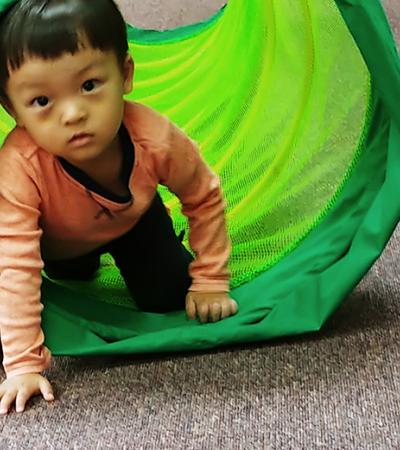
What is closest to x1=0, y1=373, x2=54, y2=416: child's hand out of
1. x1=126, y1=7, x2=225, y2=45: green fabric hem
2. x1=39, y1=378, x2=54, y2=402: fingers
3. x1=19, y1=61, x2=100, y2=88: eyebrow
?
x1=39, y1=378, x2=54, y2=402: fingers

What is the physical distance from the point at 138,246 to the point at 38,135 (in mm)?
303

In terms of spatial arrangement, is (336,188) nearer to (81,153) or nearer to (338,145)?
(338,145)

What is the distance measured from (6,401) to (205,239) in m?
0.37

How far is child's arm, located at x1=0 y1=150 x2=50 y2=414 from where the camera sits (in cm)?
114

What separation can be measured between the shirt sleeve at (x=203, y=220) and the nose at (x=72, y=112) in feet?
0.68

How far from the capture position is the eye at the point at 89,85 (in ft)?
3.58

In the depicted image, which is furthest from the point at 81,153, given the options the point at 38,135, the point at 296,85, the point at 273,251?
the point at 296,85

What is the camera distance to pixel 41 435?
1.11 meters

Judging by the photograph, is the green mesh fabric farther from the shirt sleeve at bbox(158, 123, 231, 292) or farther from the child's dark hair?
the child's dark hair

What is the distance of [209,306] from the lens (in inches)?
51.2

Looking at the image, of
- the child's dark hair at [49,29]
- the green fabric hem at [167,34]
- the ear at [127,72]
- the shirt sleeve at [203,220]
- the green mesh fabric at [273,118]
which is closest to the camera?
the child's dark hair at [49,29]

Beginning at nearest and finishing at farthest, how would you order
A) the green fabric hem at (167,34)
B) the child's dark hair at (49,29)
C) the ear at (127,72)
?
the child's dark hair at (49,29), the ear at (127,72), the green fabric hem at (167,34)

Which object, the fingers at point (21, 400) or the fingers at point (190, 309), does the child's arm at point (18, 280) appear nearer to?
the fingers at point (21, 400)

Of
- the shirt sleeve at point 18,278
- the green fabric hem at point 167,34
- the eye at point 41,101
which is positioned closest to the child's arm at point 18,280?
the shirt sleeve at point 18,278
